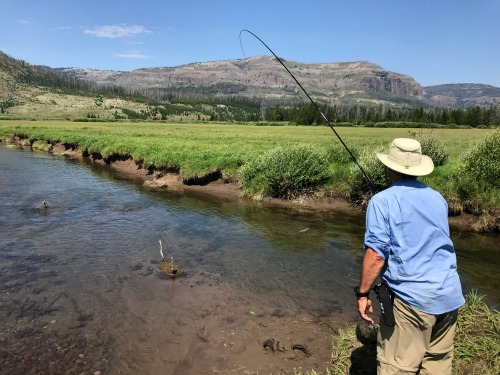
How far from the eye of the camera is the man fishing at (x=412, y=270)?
4402mm

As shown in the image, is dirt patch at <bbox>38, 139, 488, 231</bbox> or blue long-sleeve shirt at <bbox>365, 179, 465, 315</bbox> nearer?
blue long-sleeve shirt at <bbox>365, 179, 465, 315</bbox>

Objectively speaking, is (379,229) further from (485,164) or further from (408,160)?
(485,164)

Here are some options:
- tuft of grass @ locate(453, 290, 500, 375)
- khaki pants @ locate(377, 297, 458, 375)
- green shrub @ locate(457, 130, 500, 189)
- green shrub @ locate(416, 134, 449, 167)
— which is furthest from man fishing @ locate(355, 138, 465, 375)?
green shrub @ locate(416, 134, 449, 167)

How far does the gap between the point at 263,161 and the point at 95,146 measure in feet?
80.2

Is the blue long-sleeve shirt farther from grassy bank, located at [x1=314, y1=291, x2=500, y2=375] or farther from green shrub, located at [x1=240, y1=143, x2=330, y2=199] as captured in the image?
green shrub, located at [x1=240, y1=143, x2=330, y2=199]

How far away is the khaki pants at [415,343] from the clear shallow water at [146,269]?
4410mm

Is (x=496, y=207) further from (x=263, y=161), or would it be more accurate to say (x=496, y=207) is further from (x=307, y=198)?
(x=263, y=161)

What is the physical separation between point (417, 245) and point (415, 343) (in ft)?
3.81

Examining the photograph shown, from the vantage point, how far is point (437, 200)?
4.52 meters

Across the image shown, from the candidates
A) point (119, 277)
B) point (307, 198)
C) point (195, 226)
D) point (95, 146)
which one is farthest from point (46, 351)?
point (95, 146)

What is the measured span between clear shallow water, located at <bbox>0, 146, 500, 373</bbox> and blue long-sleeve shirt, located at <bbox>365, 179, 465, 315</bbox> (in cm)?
498

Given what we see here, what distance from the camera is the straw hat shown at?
462 cm

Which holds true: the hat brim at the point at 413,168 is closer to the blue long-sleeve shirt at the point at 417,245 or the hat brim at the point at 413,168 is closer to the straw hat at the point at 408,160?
the straw hat at the point at 408,160

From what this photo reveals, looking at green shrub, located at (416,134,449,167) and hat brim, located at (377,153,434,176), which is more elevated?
hat brim, located at (377,153,434,176)
